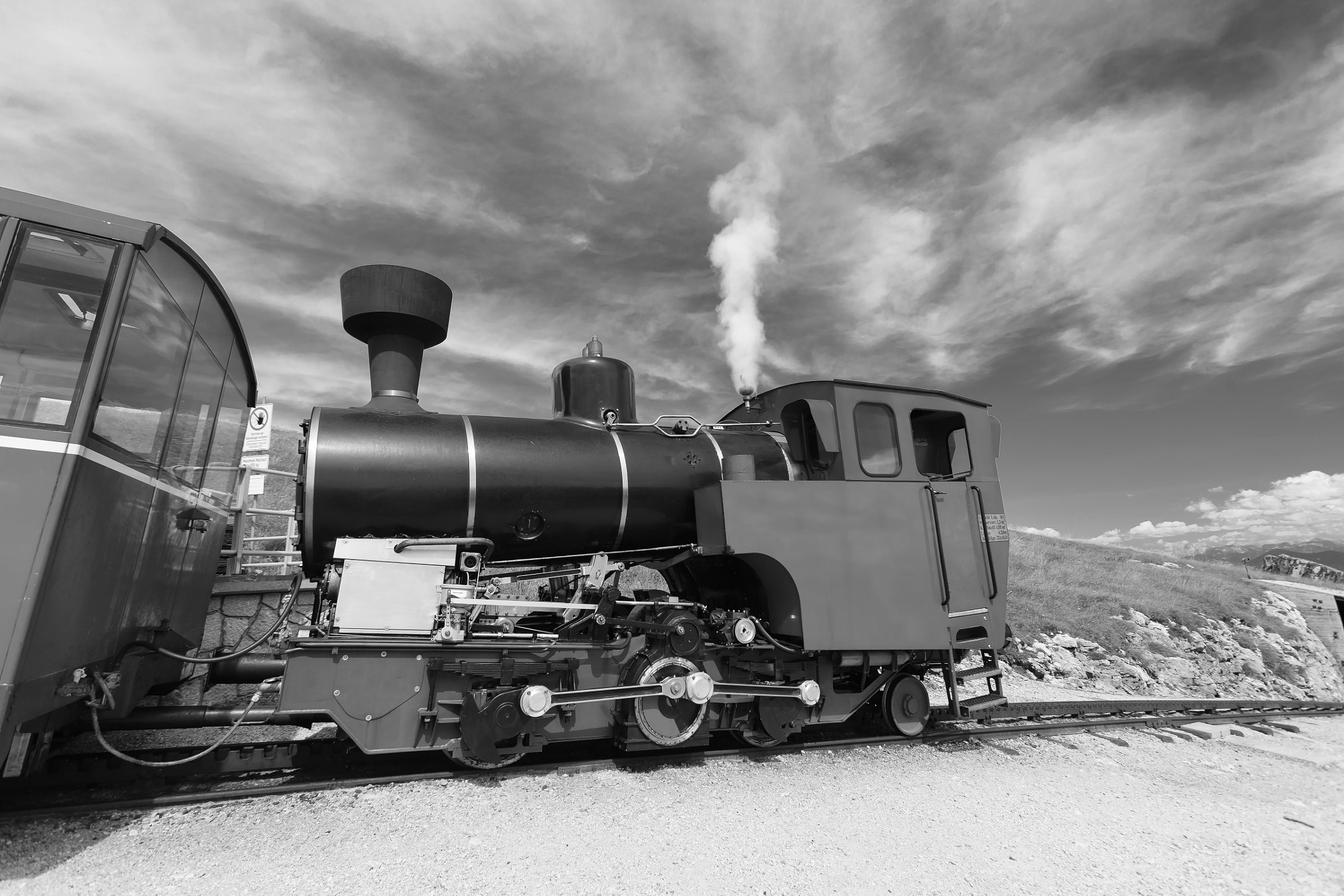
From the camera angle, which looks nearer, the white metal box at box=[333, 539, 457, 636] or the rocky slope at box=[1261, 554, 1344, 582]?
the white metal box at box=[333, 539, 457, 636]

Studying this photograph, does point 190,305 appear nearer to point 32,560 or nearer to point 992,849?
point 32,560

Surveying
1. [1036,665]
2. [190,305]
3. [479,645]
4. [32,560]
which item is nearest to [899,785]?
[479,645]

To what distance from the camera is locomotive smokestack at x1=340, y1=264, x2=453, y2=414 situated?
17.7 feet

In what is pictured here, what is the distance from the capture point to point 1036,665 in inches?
418

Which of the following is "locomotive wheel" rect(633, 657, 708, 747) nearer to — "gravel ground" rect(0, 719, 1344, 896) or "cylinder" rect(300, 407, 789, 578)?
"gravel ground" rect(0, 719, 1344, 896)

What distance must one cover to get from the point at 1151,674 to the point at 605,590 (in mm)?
12069

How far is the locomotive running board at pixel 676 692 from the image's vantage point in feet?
14.6

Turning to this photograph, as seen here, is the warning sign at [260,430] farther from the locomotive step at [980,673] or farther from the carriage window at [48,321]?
the locomotive step at [980,673]

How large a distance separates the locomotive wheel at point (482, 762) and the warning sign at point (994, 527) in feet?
15.4

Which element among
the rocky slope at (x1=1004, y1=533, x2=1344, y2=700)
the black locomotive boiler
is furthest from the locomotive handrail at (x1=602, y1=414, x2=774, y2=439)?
the rocky slope at (x1=1004, y1=533, x2=1344, y2=700)

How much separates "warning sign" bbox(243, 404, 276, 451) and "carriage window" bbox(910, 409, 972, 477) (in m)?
7.48

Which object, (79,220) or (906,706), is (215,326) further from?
(906,706)

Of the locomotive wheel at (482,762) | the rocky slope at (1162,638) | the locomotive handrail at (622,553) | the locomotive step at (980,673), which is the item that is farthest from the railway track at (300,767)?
the rocky slope at (1162,638)

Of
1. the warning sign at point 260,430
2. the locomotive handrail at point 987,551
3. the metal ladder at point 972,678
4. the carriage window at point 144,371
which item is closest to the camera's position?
the carriage window at point 144,371
